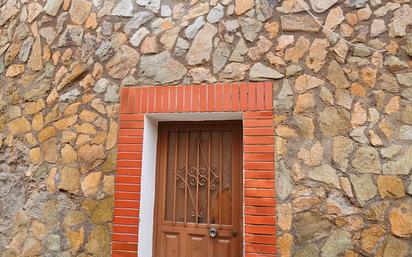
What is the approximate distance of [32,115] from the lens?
3.10 meters

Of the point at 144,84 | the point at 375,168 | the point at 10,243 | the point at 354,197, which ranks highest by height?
the point at 144,84

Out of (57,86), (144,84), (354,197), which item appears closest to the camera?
(354,197)

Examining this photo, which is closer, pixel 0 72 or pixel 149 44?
pixel 149 44

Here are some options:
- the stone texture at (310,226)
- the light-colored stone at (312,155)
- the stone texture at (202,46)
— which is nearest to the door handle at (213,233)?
the stone texture at (310,226)

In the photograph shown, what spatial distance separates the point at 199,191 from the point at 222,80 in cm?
104

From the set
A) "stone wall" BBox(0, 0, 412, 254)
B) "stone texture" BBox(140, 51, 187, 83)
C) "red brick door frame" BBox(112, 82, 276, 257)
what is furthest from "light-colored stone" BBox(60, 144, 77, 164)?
"stone texture" BBox(140, 51, 187, 83)

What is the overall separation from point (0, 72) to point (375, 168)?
380 centimetres

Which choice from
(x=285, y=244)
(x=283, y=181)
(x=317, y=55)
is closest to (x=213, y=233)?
(x=285, y=244)

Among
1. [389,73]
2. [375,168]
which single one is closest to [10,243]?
[375,168]

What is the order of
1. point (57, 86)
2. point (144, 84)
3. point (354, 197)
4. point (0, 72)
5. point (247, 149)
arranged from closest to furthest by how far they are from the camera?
1. point (354, 197)
2. point (247, 149)
3. point (144, 84)
4. point (57, 86)
5. point (0, 72)

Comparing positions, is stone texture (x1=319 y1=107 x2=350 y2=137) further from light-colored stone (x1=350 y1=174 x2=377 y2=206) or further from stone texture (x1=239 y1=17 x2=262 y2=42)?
stone texture (x1=239 y1=17 x2=262 y2=42)

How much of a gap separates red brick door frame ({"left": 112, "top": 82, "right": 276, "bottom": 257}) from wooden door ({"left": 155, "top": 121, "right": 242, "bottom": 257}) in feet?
0.96

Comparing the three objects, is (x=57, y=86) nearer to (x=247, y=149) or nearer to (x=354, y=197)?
(x=247, y=149)

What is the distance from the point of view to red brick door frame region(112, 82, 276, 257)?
2453 millimetres
